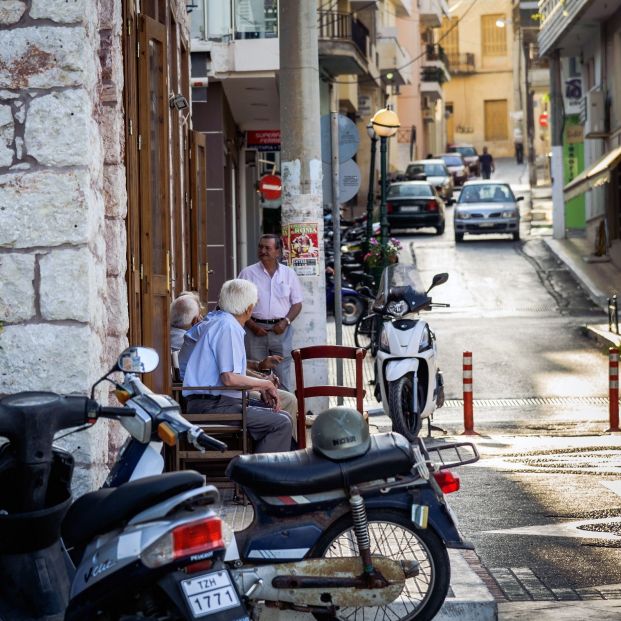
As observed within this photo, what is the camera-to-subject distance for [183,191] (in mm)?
13141

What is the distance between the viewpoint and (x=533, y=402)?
1593 cm

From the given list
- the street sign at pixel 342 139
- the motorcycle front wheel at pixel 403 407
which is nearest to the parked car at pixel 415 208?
the street sign at pixel 342 139

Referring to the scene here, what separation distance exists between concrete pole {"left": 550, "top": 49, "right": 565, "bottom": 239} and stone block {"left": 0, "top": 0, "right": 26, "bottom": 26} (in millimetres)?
32183

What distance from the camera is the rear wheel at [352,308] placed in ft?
78.4

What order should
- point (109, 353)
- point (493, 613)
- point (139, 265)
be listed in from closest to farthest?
point (493, 613)
point (109, 353)
point (139, 265)

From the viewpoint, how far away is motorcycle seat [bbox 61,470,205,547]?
4.61 metres

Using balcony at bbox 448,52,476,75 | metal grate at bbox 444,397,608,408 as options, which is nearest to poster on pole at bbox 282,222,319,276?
metal grate at bbox 444,397,608,408

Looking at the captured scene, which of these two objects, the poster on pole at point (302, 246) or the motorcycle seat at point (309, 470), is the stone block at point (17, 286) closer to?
the motorcycle seat at point (309, 470)

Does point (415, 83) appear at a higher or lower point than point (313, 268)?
higher

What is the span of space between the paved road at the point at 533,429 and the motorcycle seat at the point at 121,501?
101 inches

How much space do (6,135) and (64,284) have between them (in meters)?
0.78

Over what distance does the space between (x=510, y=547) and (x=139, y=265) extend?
281 centimetres

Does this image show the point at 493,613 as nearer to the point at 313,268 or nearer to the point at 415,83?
the point at 313,268

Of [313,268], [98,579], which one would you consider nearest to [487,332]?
[313,268]
